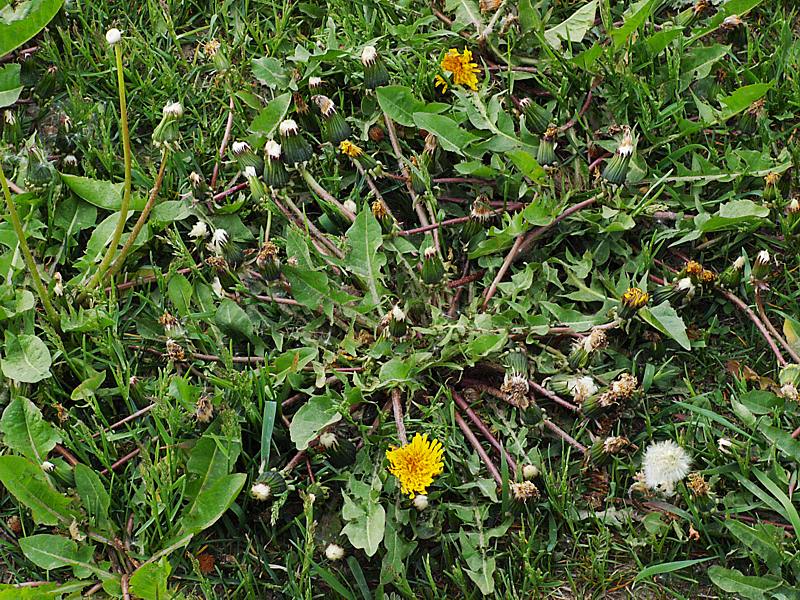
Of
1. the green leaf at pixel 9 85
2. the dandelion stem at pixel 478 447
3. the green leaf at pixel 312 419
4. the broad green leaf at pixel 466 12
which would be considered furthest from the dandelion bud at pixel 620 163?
the green leaf at pixel 9 85

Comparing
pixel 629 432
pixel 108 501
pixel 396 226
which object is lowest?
pixel 629 432

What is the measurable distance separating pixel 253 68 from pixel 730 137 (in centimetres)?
159

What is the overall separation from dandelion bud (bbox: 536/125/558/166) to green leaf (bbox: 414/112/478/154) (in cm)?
21

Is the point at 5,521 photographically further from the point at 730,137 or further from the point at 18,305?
the point at 730,137

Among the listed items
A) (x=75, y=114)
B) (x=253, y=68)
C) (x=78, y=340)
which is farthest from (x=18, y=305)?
(x=253, y=68)

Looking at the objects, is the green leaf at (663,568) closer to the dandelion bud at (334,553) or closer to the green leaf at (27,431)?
the dandelion bud at (334,553)

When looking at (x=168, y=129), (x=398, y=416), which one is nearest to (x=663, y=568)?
(x=398, y=416)

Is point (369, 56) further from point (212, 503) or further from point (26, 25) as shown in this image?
point (212, 503)

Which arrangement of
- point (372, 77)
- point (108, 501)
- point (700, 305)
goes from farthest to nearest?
point (372, 77) < point (700, 305) < point (108, 501)

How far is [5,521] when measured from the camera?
2422mm

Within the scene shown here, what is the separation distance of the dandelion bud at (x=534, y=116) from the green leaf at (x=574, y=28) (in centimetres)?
30

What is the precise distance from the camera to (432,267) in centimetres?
261

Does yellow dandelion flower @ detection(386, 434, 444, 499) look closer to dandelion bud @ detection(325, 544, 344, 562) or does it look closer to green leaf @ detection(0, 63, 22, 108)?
dandelion bud @ detection(325, 544, 344, 562)

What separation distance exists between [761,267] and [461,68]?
1.14 m
